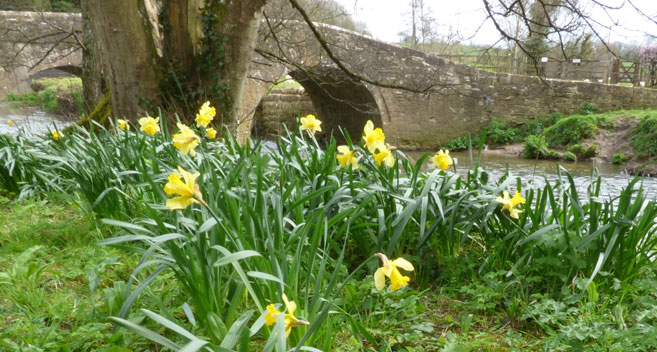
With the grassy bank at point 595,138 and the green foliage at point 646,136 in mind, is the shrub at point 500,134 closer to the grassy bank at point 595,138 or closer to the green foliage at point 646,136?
the grassy bank at point 595,138

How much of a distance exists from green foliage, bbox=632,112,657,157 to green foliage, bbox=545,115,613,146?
93 cm

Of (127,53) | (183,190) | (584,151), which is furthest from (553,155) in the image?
(183,190)

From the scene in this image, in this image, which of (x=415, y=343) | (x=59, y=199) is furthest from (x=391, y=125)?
(x=415, y=343)

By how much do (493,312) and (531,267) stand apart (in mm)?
236

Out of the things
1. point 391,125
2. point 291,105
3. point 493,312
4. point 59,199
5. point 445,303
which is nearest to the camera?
point 493,312

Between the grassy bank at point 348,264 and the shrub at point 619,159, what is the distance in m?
10.7

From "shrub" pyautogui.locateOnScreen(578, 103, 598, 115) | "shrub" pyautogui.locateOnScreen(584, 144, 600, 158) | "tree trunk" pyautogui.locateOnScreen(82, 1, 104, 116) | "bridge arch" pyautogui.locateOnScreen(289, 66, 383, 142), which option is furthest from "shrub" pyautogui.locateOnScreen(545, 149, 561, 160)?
"tree trunk" pyautogui.locateOnScreen(82, 1, 104, 116)

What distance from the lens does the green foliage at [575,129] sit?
40.2 ft

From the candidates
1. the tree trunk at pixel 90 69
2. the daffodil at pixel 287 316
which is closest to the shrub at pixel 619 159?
the tree trunk at pixel 90 69

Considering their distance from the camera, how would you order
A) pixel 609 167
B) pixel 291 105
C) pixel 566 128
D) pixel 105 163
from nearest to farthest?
1. pixel 105 163
2. pixel 609 167
3. pixel 566 128
4. pixel 291 105

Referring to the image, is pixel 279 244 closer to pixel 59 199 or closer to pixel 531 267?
pixel 531 267

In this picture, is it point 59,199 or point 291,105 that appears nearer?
point 59,199

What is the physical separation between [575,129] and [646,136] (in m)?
1.71

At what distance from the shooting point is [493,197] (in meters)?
1.76
